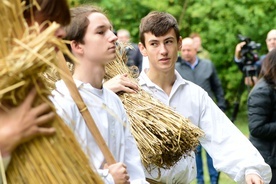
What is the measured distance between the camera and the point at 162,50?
19.2ft

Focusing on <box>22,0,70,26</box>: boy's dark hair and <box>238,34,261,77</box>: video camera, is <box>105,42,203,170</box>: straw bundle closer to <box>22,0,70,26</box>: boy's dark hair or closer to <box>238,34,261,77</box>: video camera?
<box>22,0,70,26</box>: boy's dark hair

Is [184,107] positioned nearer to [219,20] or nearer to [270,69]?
[270,69]

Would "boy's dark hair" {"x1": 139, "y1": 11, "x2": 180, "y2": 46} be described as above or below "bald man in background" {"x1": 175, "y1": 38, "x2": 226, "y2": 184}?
above

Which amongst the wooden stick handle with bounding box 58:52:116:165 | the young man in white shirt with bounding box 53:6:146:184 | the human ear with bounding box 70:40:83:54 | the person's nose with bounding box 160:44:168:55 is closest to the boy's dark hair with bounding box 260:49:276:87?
the person's nose with bounding box 160:44:168:55

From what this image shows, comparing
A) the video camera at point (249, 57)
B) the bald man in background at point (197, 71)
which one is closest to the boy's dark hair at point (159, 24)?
the bald man in background at point (197, 71)

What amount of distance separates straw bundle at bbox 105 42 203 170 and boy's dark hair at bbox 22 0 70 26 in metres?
2.05

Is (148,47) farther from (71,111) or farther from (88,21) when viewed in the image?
(71,111)

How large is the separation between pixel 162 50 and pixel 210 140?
670mm

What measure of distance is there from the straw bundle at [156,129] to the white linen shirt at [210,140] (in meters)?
0.35

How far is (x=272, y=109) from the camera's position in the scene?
7.52 metres

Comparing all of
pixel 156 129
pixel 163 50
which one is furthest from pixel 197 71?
pixel 156 129

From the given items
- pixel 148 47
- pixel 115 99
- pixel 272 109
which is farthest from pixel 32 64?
pixel 272 109

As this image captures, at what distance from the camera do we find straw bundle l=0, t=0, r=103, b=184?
2781mm

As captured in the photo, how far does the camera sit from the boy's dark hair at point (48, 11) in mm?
2996
